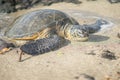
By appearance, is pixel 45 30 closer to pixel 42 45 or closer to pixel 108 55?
pixel 42 45

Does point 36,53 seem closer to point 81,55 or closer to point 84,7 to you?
point 81,55

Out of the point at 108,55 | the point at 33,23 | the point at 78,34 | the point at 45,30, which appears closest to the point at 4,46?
the point at 33,23

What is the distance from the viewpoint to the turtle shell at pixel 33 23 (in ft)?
22.1

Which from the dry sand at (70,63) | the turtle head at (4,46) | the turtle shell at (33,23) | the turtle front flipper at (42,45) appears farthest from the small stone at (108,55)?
the turtle head at (4,46)

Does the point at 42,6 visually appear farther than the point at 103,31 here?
Yes

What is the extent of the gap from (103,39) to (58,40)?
1.34m

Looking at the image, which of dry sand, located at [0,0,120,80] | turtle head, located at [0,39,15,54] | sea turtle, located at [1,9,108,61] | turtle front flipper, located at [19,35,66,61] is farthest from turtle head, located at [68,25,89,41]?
turtle head, located at [0,39,15,54]

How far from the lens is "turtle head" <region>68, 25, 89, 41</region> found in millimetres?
6587

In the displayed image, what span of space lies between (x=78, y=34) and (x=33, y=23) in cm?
116

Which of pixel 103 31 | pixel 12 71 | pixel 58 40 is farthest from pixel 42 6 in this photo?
pixel 12 71

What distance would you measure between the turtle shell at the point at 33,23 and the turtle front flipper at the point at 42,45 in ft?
1.79

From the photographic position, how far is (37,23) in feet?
22.4

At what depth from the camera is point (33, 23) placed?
685cm

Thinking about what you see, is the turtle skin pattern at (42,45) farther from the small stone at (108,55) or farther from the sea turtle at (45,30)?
the small stone at (108,55)
